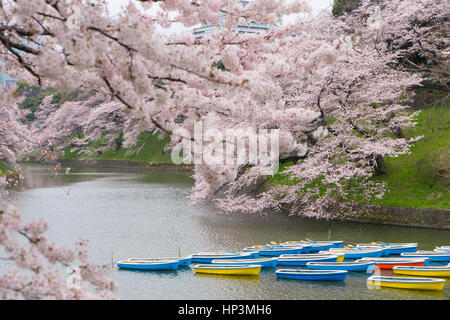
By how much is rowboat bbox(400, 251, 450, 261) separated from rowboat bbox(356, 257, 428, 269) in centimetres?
50

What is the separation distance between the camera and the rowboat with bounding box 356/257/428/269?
48.8ft

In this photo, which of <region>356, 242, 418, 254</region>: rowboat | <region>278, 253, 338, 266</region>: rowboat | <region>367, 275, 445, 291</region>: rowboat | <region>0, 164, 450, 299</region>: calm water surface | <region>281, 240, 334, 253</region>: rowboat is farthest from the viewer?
<region>281, 240, 334, 253</region>: rowboat

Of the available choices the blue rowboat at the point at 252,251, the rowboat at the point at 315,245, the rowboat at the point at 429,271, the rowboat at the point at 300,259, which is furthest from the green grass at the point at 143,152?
the rowboat at the point at 429,271

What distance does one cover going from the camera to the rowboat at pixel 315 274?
13742 mm

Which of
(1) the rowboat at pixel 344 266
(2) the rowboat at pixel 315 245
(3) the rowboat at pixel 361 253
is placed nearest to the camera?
(1) the rowboat at pixel 344 266

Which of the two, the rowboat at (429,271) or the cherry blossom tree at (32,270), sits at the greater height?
the cherry blossom tree at (32,270)

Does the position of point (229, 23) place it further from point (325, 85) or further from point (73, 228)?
point (73, 228)

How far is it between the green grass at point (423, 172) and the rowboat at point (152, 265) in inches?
437

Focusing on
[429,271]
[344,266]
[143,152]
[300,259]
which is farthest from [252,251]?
[143,152]

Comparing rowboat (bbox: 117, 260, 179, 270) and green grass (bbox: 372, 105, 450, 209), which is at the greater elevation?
green grass (bbox: 372, 105, 450, 209)

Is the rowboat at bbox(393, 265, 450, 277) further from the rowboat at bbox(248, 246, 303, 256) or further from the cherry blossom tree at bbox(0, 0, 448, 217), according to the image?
the cherry blossom tree at bbox(0, 0, 448, 217)

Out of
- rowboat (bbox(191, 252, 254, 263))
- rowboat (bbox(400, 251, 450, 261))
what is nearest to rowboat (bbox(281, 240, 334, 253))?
rowboat (bbox(191, 252, 254, 263))

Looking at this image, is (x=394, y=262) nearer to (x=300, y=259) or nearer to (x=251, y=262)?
(x=300, y=259)

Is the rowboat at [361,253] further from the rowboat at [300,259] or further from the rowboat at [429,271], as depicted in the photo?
the rowboat at [429,271]
